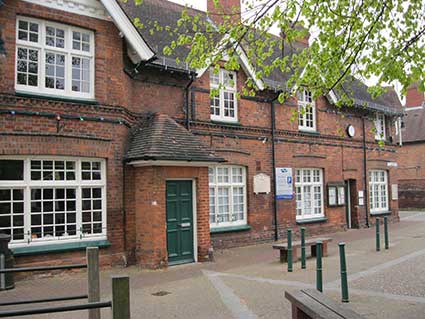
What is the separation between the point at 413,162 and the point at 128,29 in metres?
32.1

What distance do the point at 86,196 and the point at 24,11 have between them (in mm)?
4649

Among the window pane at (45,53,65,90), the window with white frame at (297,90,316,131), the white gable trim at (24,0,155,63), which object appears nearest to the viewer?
the window pane at (45,53,65,90)

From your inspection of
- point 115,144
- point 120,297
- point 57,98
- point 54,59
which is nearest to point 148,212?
point 115,144

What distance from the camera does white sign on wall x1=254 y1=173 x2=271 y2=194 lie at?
15602 mm

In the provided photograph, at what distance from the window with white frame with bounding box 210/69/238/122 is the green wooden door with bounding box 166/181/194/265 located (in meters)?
3.51

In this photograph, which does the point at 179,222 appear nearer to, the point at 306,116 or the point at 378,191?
the point at 306,116

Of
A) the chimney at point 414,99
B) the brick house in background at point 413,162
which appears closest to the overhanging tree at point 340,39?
the brick house in background at point 413,162

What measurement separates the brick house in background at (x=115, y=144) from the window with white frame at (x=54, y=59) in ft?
0.08

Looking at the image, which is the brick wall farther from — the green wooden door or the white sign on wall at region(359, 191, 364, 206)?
the white sign on wall at region(359, 191, 364, 206)

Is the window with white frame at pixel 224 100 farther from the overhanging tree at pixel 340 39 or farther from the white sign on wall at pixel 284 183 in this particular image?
the overhanging tree at pixel 340 39

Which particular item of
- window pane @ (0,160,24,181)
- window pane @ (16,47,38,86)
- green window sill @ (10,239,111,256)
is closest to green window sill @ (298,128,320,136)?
green window sill @ (10,239,111,256)

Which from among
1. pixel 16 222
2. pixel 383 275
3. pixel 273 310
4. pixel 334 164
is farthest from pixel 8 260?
pixel 334 164

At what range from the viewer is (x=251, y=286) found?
9.01 m

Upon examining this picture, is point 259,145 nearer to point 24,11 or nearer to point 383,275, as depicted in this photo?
point 383,275
